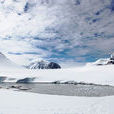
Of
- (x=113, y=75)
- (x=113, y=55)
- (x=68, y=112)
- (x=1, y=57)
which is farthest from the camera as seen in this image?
(x=113, y=55)

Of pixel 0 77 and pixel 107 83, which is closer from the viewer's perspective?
pixel 107 83

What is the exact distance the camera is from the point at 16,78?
5919 centimetres

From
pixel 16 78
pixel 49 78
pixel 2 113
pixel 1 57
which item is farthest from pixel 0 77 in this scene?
pixel 1 57

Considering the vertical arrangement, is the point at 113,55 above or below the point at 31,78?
above

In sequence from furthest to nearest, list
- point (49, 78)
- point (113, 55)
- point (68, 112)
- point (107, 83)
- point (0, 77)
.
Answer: point (113, 55) → point (0, 77) → point (49, 78) → point (107, 83) → point (68, 112)

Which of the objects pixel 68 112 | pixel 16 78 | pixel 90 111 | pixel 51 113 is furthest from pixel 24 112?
pixel 16 78

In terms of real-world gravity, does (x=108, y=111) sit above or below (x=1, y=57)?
below

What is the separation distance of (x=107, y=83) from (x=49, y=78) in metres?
21.0

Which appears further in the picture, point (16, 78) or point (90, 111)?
point (16, 78)

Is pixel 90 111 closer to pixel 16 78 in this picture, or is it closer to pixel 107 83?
pixel 107 83

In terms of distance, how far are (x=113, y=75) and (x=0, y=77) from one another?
43248 mm

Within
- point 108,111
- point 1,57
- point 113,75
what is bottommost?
point 108,111

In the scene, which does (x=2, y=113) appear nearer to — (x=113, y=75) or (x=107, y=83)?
(x=107, y=83)

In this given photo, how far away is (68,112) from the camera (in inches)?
390
